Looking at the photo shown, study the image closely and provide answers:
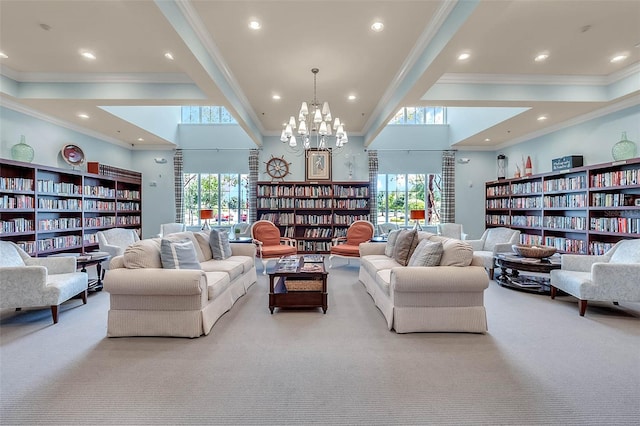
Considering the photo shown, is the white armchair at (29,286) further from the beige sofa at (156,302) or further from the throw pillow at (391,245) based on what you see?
the throw pillow at (391,245)

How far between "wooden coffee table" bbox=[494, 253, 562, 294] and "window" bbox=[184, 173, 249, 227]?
616 centimetres

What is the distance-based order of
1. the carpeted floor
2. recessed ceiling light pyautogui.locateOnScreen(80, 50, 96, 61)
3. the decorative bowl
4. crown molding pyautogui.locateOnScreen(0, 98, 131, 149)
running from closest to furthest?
1. the carpeted floor
2. recessed ceiling light pyautogui.locateOnScreen(80, 50, 96, 61)
3. the decorative bowl
4. crown molding pyautogui.locateOnScreen(0, 98, 131, 149)

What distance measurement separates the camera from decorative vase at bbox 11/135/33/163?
4.78 m

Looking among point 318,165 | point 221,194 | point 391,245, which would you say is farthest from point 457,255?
point 221,194

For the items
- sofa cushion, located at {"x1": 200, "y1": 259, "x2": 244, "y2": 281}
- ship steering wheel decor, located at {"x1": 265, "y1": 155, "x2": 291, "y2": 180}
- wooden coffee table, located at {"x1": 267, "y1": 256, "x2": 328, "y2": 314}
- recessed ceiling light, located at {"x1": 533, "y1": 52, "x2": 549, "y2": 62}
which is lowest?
wooden coffee table, located at {"x1": 267, "y1": 256, "x2": 328, "y2": 314}

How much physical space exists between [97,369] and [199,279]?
3.06ft

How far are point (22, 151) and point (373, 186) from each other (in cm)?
692

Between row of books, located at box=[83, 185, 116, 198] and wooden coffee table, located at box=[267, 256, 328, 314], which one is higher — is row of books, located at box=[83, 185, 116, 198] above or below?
above

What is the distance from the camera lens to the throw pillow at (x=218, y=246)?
4320 mm

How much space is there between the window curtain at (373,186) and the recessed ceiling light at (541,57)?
13.9 ft

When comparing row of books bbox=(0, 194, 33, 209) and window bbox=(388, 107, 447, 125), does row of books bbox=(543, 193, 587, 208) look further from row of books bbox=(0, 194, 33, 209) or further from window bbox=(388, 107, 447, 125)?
row of books bbox=(0, 194, 33, 209)

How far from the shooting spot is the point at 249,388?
197 cm

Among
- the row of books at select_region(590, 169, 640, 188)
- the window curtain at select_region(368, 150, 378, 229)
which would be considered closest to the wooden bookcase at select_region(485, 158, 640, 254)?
the row of books at select_region(590, 169, 640, 188)

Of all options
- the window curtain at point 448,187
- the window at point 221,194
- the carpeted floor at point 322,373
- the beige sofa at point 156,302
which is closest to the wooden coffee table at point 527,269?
the carpeted floor at point 322,373
